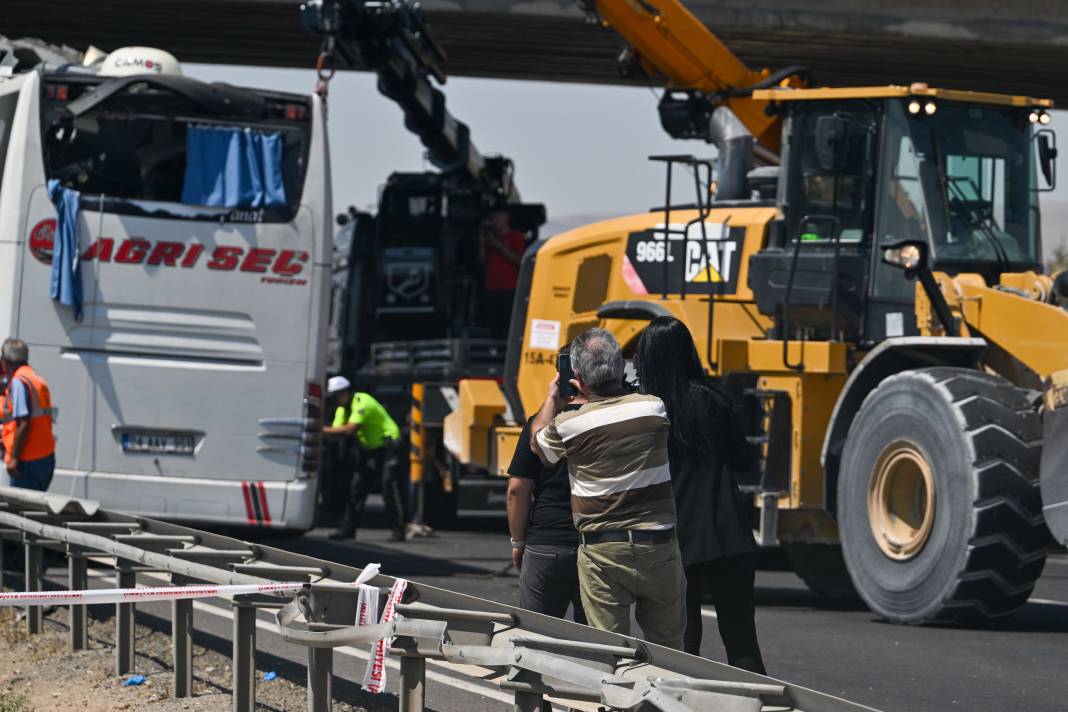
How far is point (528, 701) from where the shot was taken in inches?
247

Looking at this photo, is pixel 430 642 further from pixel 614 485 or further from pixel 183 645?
pixel 183 645

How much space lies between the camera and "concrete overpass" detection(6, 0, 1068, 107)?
27.1m

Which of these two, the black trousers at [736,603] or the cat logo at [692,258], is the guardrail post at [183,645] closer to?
the black trousers at [736,603]

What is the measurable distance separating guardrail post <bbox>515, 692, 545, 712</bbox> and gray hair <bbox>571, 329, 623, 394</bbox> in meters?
1.33

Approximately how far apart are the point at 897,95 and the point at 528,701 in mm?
8297

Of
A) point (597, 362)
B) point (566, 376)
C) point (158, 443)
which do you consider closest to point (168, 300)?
point (158, 443)

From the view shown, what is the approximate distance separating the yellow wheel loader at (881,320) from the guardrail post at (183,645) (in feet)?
15.5

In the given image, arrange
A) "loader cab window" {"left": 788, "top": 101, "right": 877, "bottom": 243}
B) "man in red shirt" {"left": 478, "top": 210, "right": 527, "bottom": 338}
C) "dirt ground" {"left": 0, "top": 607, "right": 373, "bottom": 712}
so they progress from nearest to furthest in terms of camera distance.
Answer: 1. "dirt ground" {"left": 0, "top": 607, "right": 373, "bottom": 712}
2. "loader cab window" {"left": 788, "top": 101, "right": 877, "bottom": 243}
3. "man in red shirt" {"left": 478, "top": 210, "right": 527, "bottom": 338}

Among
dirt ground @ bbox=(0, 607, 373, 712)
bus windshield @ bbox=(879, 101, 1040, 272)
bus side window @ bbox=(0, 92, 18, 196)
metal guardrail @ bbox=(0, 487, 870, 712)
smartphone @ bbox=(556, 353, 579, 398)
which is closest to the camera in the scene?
metal guardrail @ bbox=(0, 487, 870, 712)

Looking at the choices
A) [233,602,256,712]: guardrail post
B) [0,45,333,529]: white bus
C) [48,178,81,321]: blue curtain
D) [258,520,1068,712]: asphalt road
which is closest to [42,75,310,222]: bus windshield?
[0,45,333,529]: white bus

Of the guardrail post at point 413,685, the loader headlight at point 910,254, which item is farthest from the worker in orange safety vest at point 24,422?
the guardrail post at point 413,685

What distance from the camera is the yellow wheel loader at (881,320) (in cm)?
1155

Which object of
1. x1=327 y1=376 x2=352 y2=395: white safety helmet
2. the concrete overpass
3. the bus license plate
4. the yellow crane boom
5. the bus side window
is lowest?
the bus license plate

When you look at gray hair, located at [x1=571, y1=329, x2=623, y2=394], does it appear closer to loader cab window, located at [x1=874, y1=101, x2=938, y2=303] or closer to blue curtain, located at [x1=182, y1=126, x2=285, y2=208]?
loader cab window, located at [x1=874, y1=101, x2=938, y2=303]
